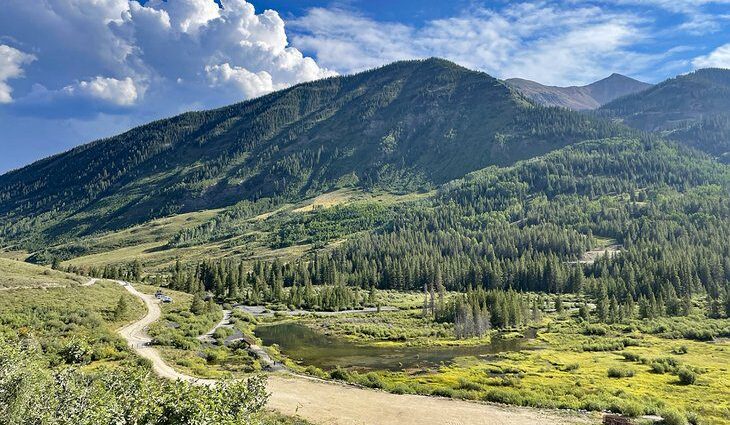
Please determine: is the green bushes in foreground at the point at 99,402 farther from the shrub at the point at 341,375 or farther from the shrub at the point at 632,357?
the shrub at the point at 632,357

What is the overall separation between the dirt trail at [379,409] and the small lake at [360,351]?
2337cm

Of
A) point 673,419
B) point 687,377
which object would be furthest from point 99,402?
point 687,377

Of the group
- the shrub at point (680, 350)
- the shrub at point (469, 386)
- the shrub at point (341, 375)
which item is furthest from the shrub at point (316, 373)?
the shrub at point (680, 350)

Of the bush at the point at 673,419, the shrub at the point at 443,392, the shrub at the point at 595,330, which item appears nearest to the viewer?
the bush at the point at 673,419

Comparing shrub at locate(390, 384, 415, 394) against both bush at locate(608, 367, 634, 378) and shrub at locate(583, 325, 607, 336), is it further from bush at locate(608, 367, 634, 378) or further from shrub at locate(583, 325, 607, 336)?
shrub at locate(583, 325, 607, 336)

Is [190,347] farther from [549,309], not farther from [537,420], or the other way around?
[549,309]

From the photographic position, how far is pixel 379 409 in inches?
1864

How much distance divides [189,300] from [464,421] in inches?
4327

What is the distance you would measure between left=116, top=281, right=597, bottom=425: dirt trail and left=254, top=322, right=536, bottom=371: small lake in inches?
920

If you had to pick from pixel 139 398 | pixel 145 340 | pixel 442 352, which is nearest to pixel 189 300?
pixel 145 340

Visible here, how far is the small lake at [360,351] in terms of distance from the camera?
267ft

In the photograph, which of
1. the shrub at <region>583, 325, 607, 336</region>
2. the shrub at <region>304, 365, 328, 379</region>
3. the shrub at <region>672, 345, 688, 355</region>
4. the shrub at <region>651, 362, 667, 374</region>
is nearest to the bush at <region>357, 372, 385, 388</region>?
the shrub at <region>304, 365, 328, 379</region>

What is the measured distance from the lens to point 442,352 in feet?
309

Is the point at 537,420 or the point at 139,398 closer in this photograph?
the point at 139,398
